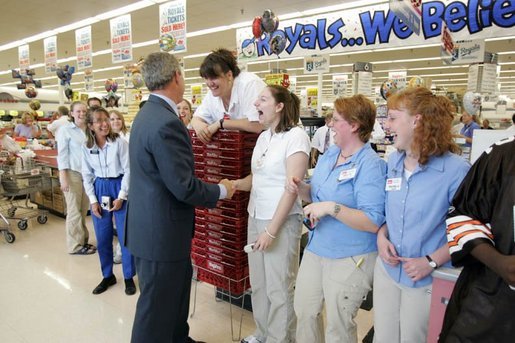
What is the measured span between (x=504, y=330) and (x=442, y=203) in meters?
0.51

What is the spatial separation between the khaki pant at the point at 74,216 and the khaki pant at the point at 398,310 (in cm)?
406

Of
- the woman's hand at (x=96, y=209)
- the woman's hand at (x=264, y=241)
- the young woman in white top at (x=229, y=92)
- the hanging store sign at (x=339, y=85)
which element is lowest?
the woman's hand at (x=96, y=209)

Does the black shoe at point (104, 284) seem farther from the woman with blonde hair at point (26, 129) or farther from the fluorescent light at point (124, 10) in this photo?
the woman with blonde hair at point (26, 129)

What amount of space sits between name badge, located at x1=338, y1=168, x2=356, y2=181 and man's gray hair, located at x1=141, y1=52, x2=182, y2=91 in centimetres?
109

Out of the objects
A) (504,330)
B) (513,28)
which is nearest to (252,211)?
(504,330)

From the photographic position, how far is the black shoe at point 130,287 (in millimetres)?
3408

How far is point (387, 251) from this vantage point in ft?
5.23

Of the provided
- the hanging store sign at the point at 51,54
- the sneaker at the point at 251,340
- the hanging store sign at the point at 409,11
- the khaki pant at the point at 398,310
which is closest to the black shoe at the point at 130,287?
the sneaker at the point at 251,340

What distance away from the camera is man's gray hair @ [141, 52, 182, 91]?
1912 millimetres

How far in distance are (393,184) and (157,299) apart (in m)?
1.46

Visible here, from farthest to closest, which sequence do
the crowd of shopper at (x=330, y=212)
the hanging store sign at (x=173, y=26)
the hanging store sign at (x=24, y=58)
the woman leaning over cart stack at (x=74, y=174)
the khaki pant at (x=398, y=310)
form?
1. the hanging store sign at (x=24, y=58)
2. the hanging store sign at (x=173, y=26)
3. the woman leaning over cart stack at (x=74, y=174)
4. the khaki pant at (x=398, y=310)
5. the crowd of shopper at (x=330, y=212)

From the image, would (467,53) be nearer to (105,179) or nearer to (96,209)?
(105,179)

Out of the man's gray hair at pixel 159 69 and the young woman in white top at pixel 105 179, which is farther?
the young woman in white top at pixel 105 179

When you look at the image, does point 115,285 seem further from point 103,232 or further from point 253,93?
point 253,93
